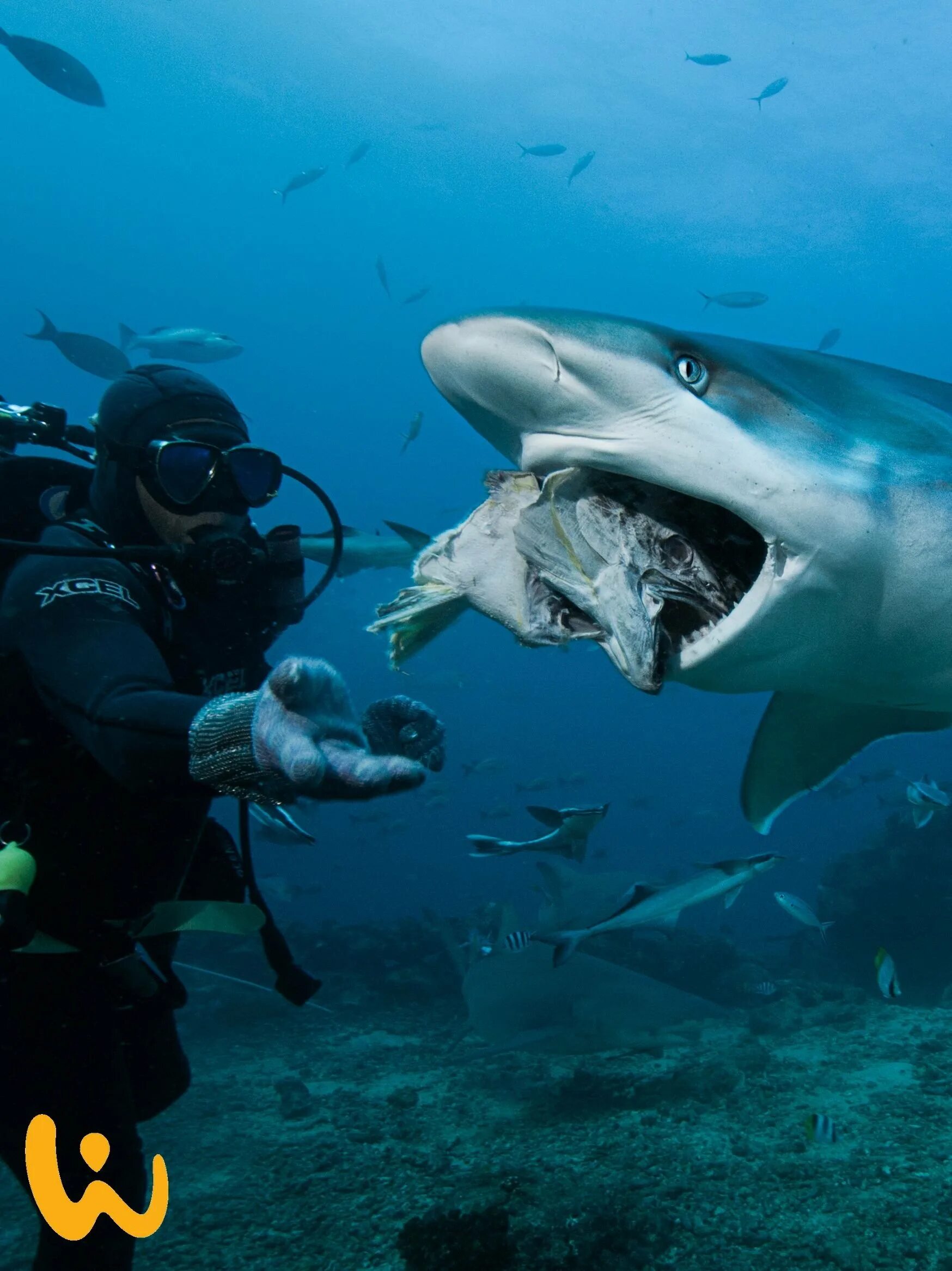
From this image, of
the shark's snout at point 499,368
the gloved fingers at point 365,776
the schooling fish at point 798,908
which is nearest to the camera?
the gloved fingers at point 365,776

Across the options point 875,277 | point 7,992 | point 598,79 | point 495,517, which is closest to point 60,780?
point 7,992

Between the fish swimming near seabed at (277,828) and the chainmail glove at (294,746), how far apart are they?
2.36 m

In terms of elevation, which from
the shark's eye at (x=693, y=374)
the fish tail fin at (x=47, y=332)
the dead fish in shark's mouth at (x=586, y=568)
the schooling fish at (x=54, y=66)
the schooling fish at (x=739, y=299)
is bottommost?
the dead fish in shark's mouth at (x=586, y=568)

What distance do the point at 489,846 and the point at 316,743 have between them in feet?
12.9

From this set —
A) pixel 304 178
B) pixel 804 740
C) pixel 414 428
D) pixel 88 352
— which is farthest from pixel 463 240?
pixel 804 740

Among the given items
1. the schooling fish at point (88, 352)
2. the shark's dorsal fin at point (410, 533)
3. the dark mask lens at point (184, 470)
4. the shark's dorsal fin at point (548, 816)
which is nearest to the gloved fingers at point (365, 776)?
the dark mask lens at point (184, 470)

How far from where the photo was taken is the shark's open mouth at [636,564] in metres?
1.60

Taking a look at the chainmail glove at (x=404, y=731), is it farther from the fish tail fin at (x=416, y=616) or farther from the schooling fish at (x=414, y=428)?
the schooling fish at (x=414, y=428)

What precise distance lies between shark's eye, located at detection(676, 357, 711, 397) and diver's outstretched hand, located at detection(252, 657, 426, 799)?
102cm

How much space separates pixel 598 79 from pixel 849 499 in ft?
214

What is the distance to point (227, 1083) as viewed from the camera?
341 inches

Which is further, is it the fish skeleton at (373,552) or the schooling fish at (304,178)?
the schooling fish at (304,178)

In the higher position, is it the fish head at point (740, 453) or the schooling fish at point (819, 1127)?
the fish head at point (740, 453)

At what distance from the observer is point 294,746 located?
1.13 m
